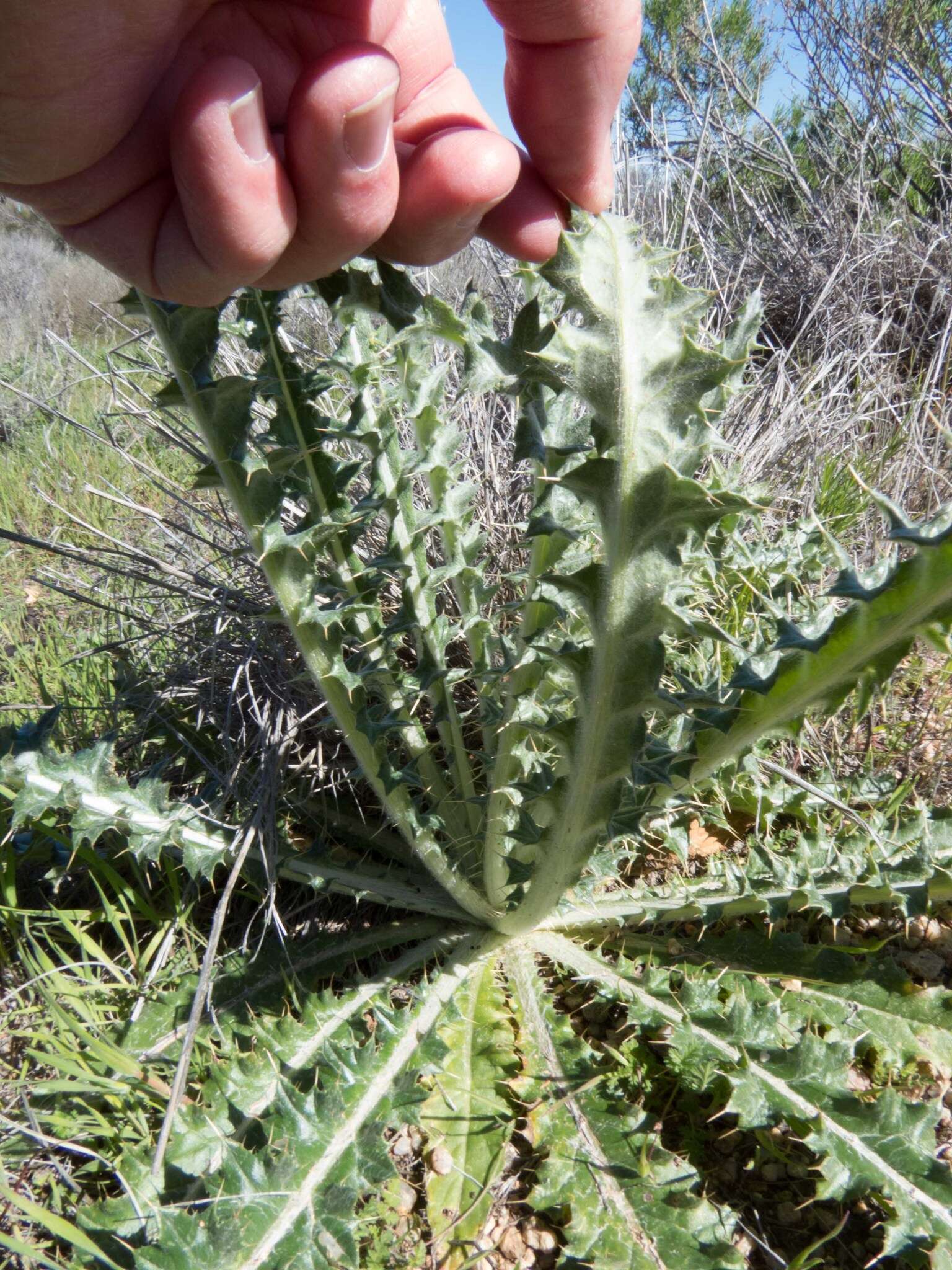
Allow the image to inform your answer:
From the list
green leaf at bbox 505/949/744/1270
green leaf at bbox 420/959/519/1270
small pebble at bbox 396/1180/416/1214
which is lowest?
small pebble at bbox 396/1180/416/1214

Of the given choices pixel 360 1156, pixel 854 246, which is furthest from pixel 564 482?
pixel 854 246

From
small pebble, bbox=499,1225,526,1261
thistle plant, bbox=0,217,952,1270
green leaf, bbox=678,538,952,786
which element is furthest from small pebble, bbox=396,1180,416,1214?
green leaf, bbox=678,538,952,786

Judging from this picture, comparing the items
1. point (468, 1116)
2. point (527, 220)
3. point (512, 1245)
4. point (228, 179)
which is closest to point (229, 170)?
point (228, 179)

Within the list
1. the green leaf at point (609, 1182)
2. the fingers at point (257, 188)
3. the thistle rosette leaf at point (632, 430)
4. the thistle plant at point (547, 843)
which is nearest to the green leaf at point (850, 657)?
the thistle plant at point (547, 843)

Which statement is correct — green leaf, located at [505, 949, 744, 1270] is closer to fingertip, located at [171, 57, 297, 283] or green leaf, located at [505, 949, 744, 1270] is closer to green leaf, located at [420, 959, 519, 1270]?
green leaf, located at [420, 959, 519, 1270]

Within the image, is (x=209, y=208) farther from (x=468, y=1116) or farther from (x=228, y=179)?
(x=468, y=1116)

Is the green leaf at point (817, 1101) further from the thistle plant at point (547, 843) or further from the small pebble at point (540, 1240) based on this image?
the small pebble at point (540, 1240)

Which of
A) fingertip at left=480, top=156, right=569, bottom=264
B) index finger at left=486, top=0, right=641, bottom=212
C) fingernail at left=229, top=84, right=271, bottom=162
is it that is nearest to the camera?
fingernail at left=229, top=84, right=271, bottom=162
